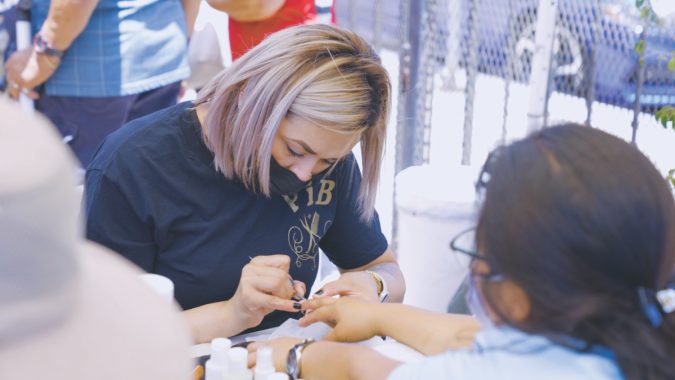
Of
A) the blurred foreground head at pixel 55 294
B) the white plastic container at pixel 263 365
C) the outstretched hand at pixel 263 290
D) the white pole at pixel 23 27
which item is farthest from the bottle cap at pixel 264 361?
the white pole at pixel 23 27

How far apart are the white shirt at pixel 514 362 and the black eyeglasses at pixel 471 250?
2.9 inches

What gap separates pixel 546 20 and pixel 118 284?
2106 mm

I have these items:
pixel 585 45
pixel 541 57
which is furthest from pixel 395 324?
pixel 585 45

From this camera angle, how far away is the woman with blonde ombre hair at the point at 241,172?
66.2 inches

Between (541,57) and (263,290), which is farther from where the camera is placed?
(541,57)

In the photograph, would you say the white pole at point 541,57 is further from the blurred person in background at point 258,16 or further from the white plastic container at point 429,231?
the blurred person in background at point 258,16

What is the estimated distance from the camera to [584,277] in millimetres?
1030

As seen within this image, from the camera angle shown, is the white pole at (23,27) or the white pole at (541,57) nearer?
the white pole at (541,57)

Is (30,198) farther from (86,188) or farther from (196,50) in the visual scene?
(196,50)

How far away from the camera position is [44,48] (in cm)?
265

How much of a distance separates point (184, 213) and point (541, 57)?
1309 mm

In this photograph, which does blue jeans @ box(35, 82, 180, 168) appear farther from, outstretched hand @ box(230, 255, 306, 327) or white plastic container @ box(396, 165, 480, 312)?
outstretched hand @ box(230, 255, 306, 327)

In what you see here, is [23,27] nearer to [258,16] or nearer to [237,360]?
[258,16]

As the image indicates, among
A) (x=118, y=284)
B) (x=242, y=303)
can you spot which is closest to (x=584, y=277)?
(x=118, y=284)
